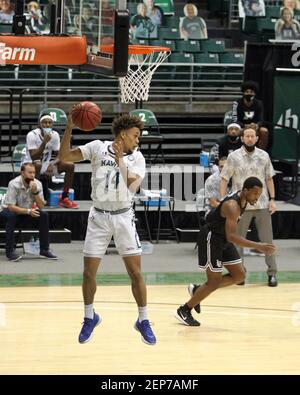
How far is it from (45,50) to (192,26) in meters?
10.1

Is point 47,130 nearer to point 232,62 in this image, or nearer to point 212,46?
point 232,62

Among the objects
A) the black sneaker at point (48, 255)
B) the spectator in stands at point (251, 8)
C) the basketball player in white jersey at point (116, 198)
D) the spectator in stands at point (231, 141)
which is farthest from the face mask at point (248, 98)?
the basketball player in white jersey at point (116, 198)

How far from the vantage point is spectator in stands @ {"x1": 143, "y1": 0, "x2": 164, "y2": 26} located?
22.1 meters

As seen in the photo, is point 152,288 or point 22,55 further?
point 152,288

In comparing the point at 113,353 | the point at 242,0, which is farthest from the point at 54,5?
the point at 242,0

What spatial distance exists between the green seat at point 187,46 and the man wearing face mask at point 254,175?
264 inches

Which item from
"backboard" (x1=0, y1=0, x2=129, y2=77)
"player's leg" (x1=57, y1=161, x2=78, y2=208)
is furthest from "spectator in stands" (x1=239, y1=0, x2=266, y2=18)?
"backboard" (x1=0, y1=0, x2=129, y2=77)

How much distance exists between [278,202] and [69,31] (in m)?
6.36

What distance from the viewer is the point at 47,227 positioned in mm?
16000

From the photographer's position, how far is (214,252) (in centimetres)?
1233

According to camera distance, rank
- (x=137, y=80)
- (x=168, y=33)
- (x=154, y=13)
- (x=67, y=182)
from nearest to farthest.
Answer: (x=67, y=182) → (x=137, y=80) → (x=168, y=33) → (x=154, y=13)

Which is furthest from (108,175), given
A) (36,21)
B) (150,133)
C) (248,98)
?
(36,21)

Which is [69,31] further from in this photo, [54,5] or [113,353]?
[113,353]

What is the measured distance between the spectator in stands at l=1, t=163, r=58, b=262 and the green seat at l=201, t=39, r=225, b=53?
668 centimetres
